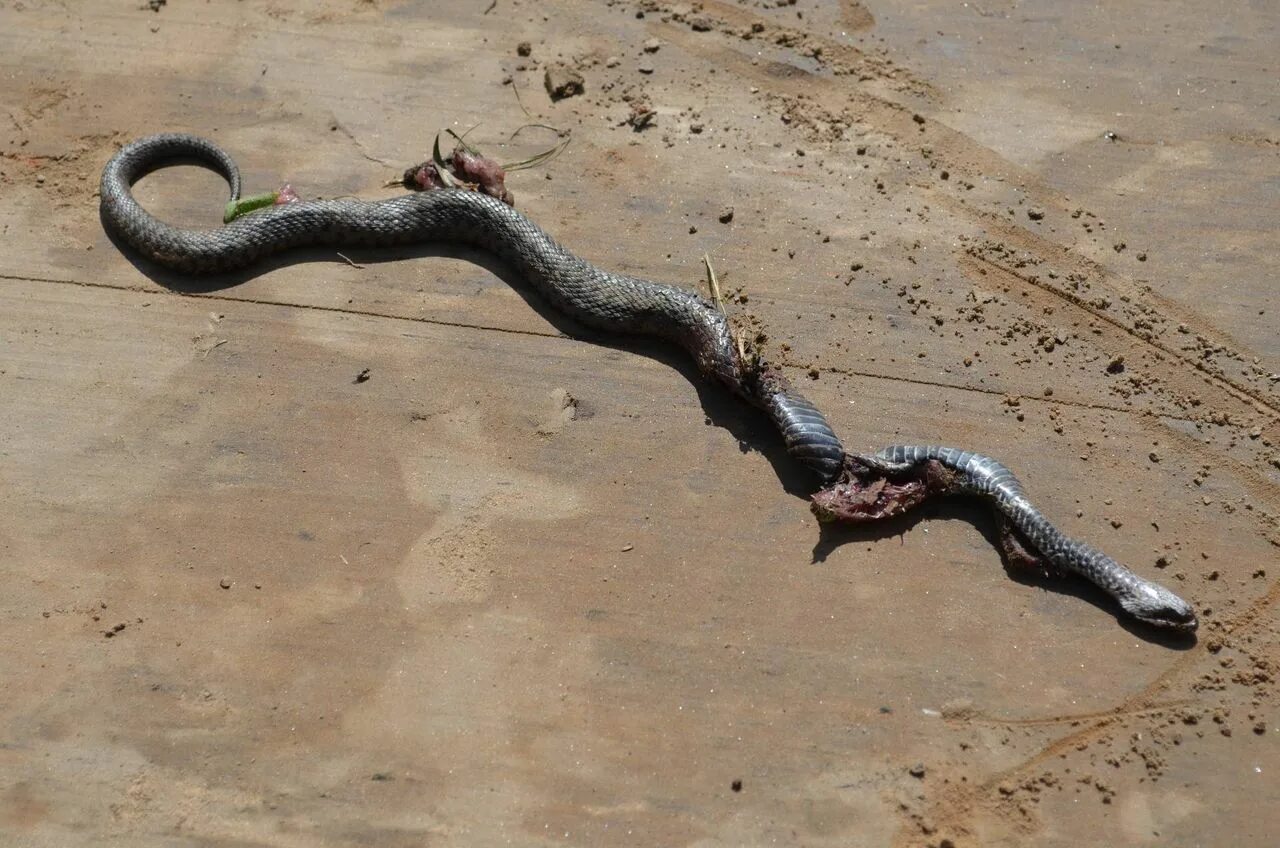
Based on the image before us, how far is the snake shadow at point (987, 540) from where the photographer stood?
6.28 metres

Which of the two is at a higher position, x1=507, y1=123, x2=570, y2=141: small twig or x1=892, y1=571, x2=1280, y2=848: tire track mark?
x1=507, y1=123, x2=570, y2=141: small twig

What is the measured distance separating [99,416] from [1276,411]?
8.04 meters

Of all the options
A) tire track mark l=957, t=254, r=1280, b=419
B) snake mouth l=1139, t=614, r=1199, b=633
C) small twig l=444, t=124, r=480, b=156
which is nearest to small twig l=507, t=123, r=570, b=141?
small twig l=444, t=124, r=480, b=156

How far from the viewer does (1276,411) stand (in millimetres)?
7395

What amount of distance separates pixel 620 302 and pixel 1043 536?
3244 mm

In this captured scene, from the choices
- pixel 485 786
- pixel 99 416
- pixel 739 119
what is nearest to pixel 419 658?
pixel 485 786

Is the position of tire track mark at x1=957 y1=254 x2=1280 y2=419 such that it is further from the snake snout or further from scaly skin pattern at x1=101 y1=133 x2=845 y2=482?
scaly skin pattern at x1=101 y1=133 x2=845 y2=482

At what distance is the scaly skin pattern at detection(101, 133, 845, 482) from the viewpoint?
24.8ft

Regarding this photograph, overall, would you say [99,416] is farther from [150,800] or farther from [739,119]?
[739,119]

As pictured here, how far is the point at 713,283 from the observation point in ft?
26.7

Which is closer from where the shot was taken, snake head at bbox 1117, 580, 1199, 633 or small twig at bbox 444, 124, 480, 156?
snake head at bbox 1117, 580, 1199, 633

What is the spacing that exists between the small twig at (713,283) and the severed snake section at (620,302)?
30cm

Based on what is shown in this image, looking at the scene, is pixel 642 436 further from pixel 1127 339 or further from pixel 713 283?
pixel 1127 339

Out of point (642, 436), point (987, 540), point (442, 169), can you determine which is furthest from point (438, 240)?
point (987, 540)
